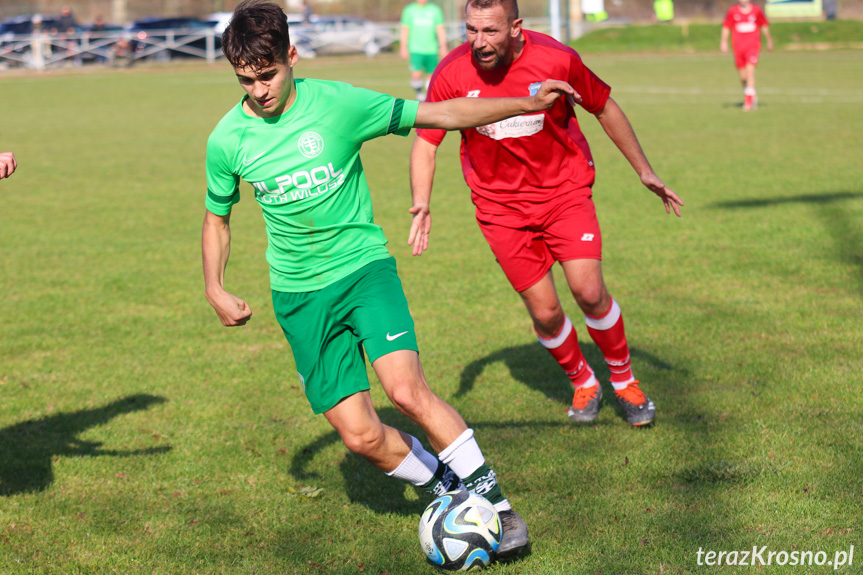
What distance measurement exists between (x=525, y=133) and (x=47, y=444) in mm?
3166

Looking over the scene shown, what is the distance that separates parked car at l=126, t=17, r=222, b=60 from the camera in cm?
4028

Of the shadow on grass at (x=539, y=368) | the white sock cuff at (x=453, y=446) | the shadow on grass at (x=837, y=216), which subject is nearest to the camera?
the white sock cuff at (x=453, y=446)

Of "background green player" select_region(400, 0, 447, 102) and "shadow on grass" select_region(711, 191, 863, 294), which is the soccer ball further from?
"background green player" select_region(400, 0, 447, 102)

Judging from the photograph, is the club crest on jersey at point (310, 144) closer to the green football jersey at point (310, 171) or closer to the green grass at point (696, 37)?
the green football jersey at point (310, 171)

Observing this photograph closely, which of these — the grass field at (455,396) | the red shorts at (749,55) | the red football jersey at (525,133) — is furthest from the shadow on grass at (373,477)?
the red shorts at (749,55)

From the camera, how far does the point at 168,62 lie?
133 feet

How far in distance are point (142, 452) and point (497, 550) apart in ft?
7.47

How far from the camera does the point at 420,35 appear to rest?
66.1 ft

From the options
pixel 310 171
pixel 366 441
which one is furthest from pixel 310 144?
pixel 366 441

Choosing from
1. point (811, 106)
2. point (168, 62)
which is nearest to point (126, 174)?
point (811, 106)

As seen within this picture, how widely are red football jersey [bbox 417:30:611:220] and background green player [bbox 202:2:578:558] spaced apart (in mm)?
971

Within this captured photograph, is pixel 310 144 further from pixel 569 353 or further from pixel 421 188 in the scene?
pixel 569 353

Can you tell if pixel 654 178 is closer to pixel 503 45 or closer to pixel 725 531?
pixel 503 45

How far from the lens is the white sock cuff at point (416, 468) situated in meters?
3.90
